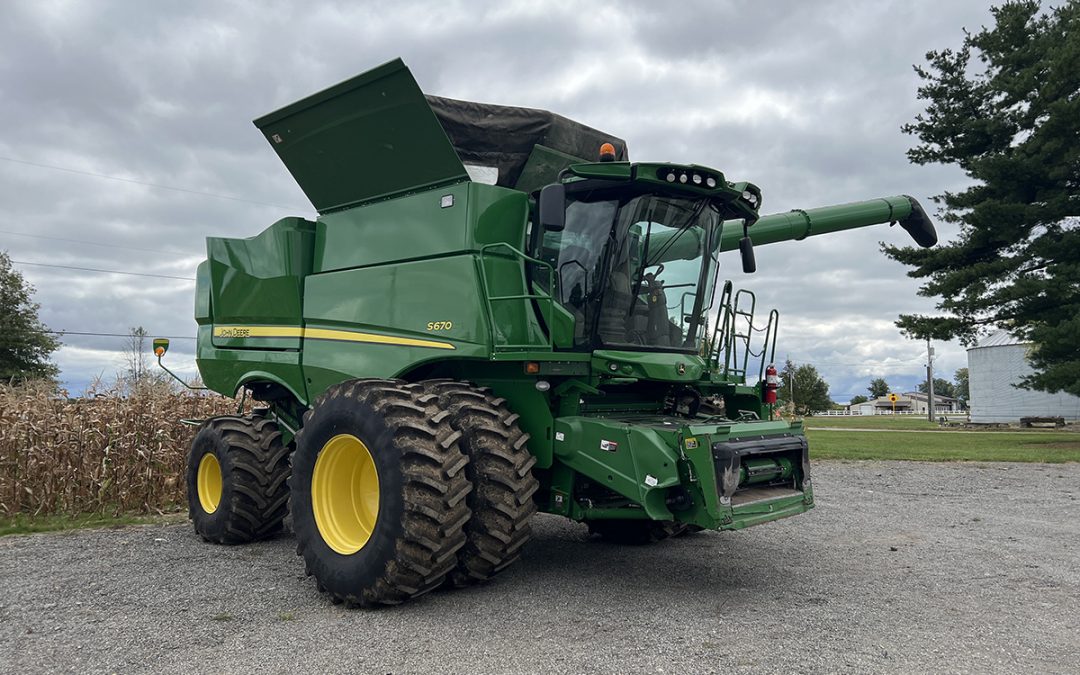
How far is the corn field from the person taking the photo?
8516 mm

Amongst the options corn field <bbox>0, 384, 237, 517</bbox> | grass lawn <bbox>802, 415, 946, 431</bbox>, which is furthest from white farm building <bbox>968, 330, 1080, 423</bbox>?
corn field <bbox>0, 384, 237, 517</bbox>

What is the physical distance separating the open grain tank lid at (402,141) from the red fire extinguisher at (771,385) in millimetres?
2534

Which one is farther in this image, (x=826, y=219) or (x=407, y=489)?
(x=826, y=219)

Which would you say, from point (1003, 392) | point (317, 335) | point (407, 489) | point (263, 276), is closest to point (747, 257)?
point (407, 489)

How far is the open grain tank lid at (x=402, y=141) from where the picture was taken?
5.84 metres

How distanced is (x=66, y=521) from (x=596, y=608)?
6374 millimetres

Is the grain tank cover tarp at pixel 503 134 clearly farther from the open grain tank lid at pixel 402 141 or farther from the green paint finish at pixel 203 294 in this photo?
the green paint finish at pixel 203 294

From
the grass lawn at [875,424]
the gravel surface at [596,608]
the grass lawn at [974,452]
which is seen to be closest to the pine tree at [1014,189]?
the grass lawn at [974,452]

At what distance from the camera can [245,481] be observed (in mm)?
6906

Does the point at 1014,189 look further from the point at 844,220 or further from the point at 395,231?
the point at 395,231

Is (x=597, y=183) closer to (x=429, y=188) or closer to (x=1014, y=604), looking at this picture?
(x=429, y=188)

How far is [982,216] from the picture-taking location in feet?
68.9

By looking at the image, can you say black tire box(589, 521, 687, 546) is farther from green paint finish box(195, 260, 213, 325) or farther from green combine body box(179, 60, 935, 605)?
green paint finish box(195, 260, 213, 325)

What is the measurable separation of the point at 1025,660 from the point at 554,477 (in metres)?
2.94
